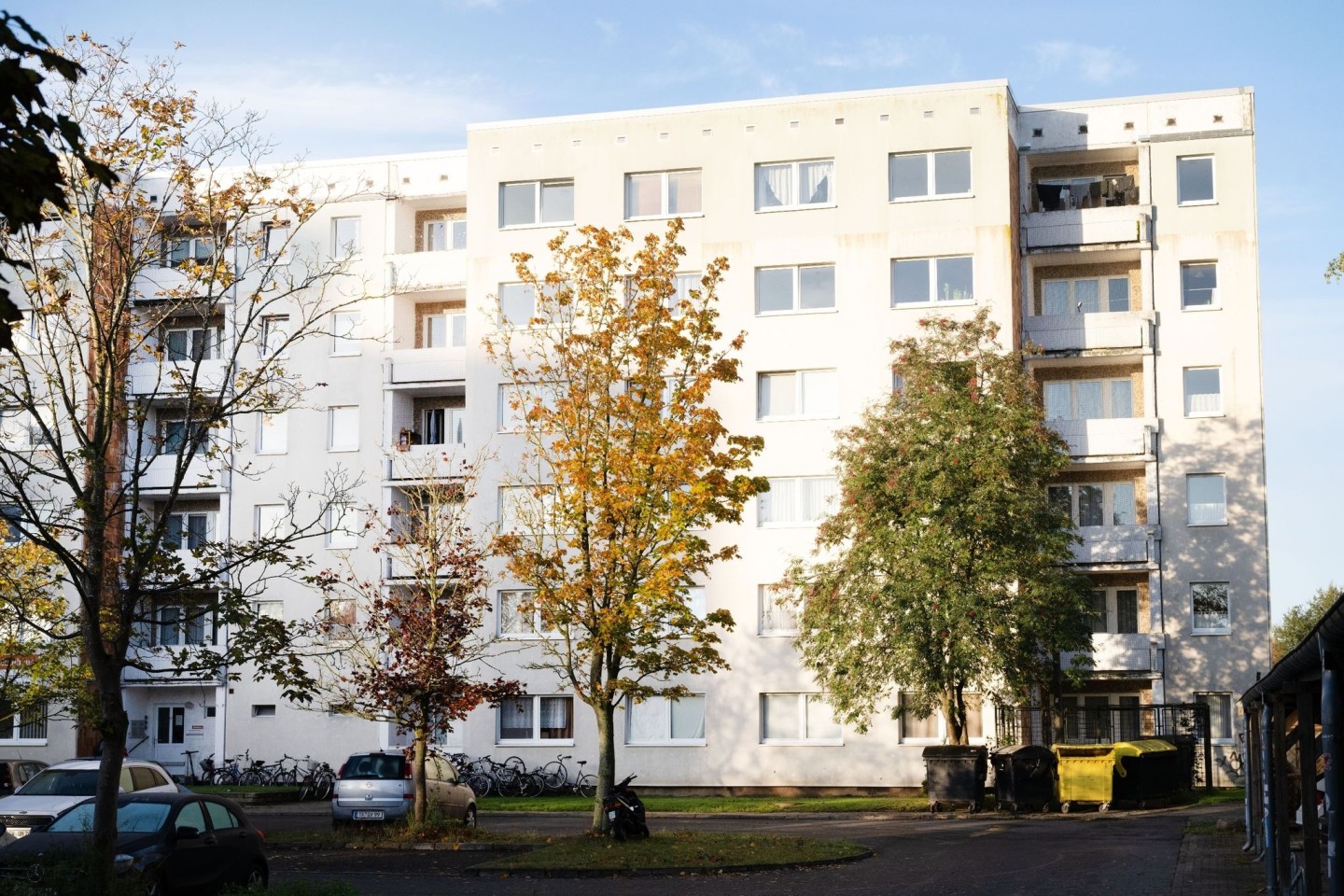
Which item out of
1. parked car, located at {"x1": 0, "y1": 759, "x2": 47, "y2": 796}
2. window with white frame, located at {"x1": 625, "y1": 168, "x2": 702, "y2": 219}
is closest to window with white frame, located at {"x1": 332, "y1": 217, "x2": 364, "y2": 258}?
window with white frame, located at {"x1": 625, "y1": 168, "x2": 702, "y2": 219}

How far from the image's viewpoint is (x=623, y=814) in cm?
2494

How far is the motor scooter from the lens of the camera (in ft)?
81.7

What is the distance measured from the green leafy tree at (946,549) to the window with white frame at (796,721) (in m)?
5.98

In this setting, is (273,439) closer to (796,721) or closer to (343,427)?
(343,427)

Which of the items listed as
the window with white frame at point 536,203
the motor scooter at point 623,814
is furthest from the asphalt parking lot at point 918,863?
the window with white frame at point 536,203

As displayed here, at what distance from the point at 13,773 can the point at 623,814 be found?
42.1 feet

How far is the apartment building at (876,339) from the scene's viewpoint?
148 feet

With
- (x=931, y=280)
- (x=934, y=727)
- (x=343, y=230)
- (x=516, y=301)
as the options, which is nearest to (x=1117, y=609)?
(x=934, y=727)

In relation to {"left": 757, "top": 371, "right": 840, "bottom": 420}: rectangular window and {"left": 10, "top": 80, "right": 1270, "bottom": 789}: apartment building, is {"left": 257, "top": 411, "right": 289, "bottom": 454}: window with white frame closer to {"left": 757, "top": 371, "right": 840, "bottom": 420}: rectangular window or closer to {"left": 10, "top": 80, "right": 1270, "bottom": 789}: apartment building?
{"left": 10, "top": 80, "right": 1270, "bottom": 789}: apartment building

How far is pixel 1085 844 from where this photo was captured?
25.8m

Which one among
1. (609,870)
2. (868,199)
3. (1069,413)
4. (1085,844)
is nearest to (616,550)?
(609,870)

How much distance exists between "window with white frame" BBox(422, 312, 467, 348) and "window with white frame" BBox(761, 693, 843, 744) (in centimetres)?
1505

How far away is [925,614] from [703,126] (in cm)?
1860

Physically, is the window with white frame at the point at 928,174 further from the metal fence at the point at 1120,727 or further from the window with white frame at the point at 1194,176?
the metal fence at the point at 1120,727
